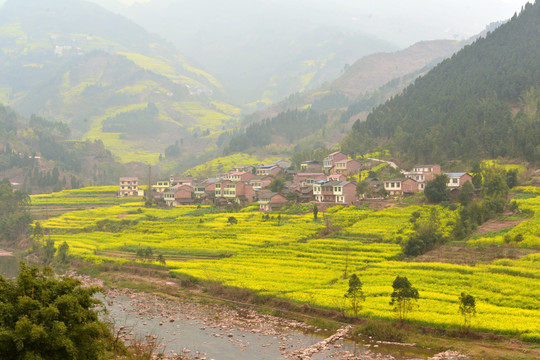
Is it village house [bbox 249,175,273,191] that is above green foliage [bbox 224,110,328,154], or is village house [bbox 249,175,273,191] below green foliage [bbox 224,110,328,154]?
below

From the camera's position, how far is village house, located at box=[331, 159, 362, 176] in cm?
8525

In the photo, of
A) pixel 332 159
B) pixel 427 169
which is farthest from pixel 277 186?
pixel 427 169

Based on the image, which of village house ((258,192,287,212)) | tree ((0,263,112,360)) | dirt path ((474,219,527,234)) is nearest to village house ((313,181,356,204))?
village house ((258,192,287,212))

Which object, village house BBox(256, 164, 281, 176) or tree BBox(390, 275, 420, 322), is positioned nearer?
tree BBox(390, 275, 420, 322)

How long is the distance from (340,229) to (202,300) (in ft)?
65.5

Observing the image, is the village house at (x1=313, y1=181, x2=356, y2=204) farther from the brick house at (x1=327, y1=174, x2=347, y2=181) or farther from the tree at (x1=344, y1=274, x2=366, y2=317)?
the tree at (x1=344, y1=274, x2=366, y2=317)

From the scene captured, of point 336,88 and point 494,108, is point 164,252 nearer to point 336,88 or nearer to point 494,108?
point 494,108

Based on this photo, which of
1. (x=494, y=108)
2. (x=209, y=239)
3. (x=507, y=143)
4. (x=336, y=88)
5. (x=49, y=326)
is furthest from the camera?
(x=336, y=88)

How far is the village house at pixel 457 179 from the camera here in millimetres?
63281

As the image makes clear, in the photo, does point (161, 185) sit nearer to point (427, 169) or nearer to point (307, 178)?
point (307, 178)

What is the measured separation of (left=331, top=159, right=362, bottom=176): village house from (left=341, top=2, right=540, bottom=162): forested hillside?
266 inches

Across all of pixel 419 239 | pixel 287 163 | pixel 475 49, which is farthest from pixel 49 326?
pixel 475 49

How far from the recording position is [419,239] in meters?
45.0

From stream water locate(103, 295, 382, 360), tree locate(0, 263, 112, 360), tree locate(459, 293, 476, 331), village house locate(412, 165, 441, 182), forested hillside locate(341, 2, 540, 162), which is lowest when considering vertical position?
stream water locate(103, 295, 382, 360)
